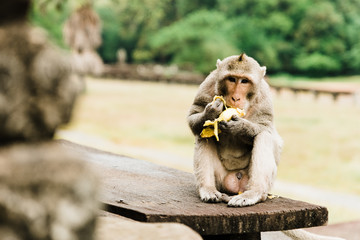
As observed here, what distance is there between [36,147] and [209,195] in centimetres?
249

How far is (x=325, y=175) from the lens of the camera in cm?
1202

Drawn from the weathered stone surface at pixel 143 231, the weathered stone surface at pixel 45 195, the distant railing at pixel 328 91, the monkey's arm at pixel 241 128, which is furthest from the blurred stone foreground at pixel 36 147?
the distant railing at pixel 328 91

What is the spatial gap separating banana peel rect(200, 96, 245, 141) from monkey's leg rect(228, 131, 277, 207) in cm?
26

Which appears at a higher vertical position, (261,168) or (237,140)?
(237,140)

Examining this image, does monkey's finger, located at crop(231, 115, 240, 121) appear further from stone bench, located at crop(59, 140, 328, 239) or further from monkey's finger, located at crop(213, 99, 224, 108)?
stone bench, located at crop(59, 140, 328, 239)

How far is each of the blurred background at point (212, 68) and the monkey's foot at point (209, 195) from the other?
192 inches

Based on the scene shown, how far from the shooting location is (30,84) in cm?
165

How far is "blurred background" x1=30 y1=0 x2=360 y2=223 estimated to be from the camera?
1331cm

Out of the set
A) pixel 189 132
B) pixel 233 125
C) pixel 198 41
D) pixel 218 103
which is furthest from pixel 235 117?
pixel 198 41

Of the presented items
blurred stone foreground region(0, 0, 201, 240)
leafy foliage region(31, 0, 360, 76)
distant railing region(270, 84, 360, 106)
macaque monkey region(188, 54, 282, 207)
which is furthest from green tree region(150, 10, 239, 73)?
blurred stone foreground region(0, 0, 201, 240)

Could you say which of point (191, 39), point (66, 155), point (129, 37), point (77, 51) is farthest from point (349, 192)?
point (129, 37)

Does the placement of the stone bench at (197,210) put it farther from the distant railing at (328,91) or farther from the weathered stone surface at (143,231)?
the distant railing at (328,91)

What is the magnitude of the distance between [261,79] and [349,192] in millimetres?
7232

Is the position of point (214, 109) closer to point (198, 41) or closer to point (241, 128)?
point (241, 128)
